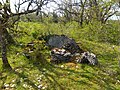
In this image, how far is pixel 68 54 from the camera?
14078mm

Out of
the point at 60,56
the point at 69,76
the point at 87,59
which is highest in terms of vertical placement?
the point at 60,56

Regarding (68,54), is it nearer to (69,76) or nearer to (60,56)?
(60,56)

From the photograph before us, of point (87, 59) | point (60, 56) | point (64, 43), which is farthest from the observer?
point (64, 43)

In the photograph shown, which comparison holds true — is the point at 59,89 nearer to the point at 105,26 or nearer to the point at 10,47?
the point at 10,47

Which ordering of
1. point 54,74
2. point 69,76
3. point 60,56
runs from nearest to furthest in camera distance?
point 69,76, point 54,74, point 60,56

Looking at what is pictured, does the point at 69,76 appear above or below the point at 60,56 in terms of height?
below

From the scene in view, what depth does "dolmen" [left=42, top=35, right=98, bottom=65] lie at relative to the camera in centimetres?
1366

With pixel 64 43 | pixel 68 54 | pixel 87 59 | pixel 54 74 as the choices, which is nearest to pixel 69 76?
pixel 54 74

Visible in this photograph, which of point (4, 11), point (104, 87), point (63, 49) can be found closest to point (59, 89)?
point (104, 87)

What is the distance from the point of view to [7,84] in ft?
38.1

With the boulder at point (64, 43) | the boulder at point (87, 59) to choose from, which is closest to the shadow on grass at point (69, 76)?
the boulder at point (87, 59)

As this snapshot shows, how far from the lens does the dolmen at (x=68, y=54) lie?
44.8 feet

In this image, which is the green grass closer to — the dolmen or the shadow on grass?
the shadow on grass

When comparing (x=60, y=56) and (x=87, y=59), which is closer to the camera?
(x=87, y=59)
